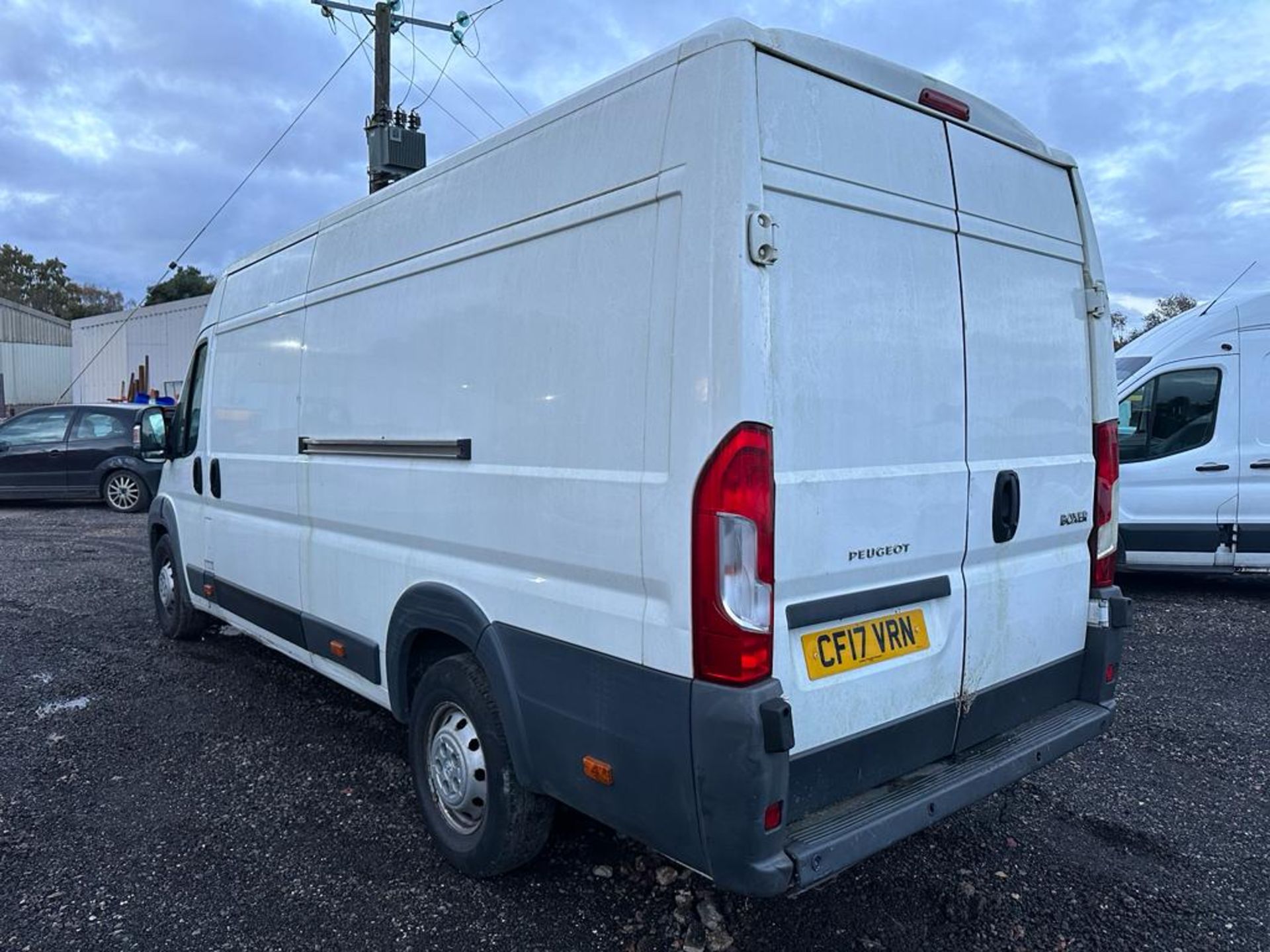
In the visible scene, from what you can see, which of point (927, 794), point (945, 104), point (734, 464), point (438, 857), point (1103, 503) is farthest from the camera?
point (1103, 503)

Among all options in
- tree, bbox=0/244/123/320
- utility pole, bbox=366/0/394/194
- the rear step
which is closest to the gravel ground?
the rear step

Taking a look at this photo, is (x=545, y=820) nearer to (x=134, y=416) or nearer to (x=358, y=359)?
(x=358, y=359)

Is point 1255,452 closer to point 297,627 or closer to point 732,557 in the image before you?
point 732,557

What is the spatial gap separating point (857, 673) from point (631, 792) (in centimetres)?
71

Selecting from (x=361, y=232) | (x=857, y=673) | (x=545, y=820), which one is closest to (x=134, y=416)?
(x=361, y=232)

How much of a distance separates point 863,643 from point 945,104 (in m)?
1.74

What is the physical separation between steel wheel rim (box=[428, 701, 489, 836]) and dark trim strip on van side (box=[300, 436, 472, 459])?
0.90 meters

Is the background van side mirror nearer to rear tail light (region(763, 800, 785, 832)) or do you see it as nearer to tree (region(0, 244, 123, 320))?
rear tail light (region(763, 800, 785, 832))

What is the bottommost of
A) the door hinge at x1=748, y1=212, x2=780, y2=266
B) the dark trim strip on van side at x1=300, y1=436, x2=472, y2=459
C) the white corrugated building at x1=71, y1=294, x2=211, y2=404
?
the dark trim strip on van side at x1=300, y1=436, x2=472, y2=459

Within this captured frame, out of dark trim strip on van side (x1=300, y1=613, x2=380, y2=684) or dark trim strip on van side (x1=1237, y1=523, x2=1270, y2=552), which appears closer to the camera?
dark trim strip on van side (x1=300, y1=613, x2=380, y2=684)

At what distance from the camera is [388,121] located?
13.2 m

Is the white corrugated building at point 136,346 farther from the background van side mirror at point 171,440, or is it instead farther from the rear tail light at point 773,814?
the rear tail light at point 773,814

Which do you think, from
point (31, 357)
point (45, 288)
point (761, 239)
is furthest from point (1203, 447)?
point (45, 288)

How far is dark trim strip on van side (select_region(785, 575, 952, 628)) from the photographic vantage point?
2369 millimetres
